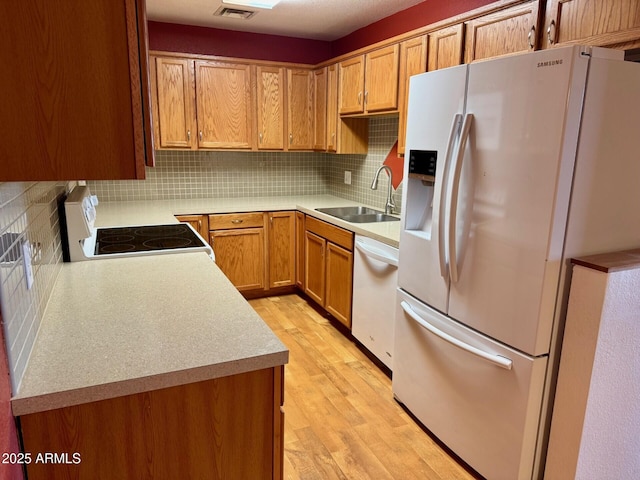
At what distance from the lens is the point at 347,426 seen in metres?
2.30

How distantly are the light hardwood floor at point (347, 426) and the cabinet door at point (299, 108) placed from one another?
1877mm

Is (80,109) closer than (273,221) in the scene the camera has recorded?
Yes

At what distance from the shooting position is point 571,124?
1.46 meters

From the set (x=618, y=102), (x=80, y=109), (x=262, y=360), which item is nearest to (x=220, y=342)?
(x=262, y=360)

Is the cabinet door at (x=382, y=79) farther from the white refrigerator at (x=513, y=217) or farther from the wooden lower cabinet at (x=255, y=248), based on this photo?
the wooden lower cabinet at (x=255, y=248)

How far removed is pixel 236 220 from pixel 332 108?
1.28 m

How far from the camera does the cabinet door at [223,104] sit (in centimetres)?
371

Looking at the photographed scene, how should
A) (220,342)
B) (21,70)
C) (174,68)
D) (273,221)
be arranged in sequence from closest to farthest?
(21,70), (220,342), (174,68), (273,221)

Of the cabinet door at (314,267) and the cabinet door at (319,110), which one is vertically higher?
the cabinet door at (319,110)

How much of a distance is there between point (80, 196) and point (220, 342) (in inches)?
52.5

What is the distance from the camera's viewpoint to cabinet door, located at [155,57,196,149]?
3.58 meters

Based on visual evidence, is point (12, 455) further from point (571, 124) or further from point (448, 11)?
point (448, 11)

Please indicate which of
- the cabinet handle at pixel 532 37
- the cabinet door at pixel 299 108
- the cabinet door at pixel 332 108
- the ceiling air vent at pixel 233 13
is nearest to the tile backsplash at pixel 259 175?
the cabinet door at pixel 332 108

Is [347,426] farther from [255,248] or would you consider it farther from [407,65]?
[407,65]
